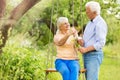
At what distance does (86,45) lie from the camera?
4.79 meters

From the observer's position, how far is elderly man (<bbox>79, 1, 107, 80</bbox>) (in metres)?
4.69

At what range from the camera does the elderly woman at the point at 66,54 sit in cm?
489

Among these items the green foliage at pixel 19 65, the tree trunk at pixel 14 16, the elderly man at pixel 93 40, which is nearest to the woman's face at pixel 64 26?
the elderly man at pixel 93 40

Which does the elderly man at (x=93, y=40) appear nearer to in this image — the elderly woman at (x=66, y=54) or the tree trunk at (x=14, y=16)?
the elderly woman at (x=66, y=54)

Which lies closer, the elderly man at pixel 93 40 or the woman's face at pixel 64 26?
the elderly man at pixel 93 40

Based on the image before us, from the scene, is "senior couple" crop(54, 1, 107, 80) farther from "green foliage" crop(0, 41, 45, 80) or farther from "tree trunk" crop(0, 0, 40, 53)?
"tree trunk" crop(0, 0, 40, 53)

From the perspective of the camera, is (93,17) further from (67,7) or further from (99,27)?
(67,7)

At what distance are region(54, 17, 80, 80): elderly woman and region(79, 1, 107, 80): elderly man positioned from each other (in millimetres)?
137

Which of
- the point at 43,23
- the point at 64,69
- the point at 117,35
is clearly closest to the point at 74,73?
the point at 64,69

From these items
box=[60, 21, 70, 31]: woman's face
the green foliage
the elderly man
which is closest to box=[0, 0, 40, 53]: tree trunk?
the green foliage

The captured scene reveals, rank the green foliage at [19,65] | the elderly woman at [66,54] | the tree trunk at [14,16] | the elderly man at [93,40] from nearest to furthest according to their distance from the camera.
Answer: the elderly man at [93,40] < the elderly woman at [66,54] < the green foliage at [19,65] < the tree trunk at [14,16]

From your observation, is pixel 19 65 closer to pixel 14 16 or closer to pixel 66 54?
pixel 14 16

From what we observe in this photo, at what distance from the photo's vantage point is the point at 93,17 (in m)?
4.75

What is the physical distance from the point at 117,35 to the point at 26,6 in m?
13.6
